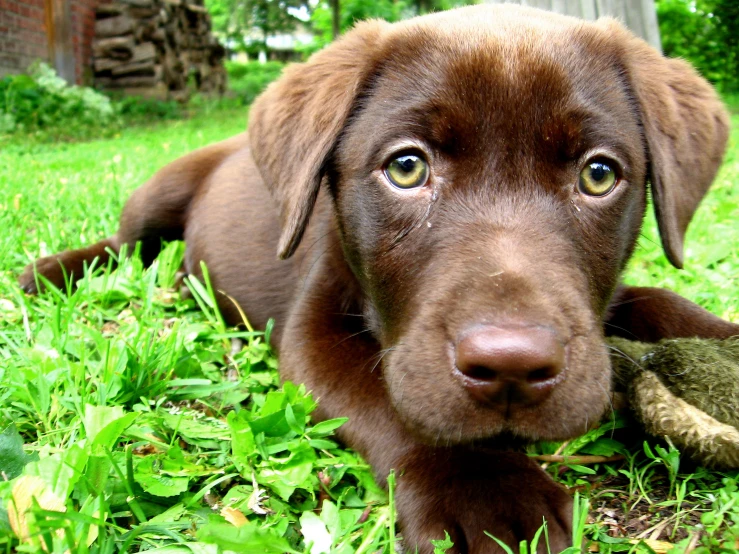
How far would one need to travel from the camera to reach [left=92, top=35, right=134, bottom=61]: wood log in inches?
563

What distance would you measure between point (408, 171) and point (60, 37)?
12905 mm

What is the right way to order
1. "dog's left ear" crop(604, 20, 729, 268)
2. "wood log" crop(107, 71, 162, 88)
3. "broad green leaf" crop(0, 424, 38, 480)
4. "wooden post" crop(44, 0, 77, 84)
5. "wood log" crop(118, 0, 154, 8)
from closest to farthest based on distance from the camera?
"broad green leaf" crop(0, 424, 38, 480) → "dog's left ear" crop(604, 20, 729, 268) → "wooden post" crop(44, 0, 77, 84) → "wood log" crop(107, 71, 162, 88) → "wood log" crop(118, 0, 154, 8)

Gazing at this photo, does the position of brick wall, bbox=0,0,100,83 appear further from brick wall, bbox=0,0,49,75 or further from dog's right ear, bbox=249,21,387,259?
dog's right ear, bbox=249,21,387,259

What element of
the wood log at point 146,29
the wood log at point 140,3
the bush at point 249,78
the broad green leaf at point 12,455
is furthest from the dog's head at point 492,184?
Answer: the wood log at point 140,3

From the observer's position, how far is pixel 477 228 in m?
1.79

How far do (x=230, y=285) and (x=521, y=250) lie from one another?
71.0 inches

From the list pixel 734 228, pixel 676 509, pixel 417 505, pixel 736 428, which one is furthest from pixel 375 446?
pixel 734 228

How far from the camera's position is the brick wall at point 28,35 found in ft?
36.6

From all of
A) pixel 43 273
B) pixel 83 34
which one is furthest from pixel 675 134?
pixel 83 34

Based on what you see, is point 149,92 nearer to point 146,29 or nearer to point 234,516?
point 146,29

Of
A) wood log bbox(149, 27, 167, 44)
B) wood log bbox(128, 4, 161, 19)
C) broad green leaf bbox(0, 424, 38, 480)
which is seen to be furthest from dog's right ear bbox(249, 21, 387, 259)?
wood log bbox(149, 27, 167, 44)

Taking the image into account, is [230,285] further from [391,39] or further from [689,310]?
[689,310]

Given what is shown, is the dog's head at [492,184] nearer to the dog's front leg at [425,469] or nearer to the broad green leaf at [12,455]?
the dog's front leg at [425,469]

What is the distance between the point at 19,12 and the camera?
1154 cm
